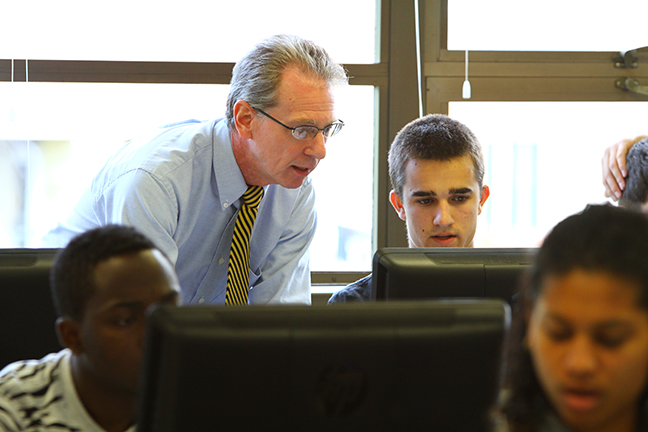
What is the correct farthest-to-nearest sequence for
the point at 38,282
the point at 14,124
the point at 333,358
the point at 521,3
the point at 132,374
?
the point at 521,3 → the point at 14,124 → the point at 38,282 → the point at 132,374 → the point at 333,358

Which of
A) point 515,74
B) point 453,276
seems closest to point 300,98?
point 453,276

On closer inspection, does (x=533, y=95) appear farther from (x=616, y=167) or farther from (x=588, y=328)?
(x=588, y=328)

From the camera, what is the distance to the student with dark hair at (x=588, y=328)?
2.45ft

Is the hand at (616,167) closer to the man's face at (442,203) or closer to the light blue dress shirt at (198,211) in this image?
the man's face at (442,203)

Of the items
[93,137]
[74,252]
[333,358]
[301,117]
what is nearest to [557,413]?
[333,358]

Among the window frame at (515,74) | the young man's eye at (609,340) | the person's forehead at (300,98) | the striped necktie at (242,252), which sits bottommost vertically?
the striped necktie at (242,252)

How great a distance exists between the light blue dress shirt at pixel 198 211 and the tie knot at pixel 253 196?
28 millimetres

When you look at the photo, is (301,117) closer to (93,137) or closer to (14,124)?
(93,137)

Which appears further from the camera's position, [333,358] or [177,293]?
[177,293]

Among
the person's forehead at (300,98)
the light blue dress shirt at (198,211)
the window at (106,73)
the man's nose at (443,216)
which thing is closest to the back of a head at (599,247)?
the man's nose at (443,216)

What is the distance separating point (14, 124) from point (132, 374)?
7.68 ft

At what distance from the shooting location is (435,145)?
185 cm

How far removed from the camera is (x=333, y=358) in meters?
0.64

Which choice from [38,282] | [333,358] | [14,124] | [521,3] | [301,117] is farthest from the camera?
[521,3]
